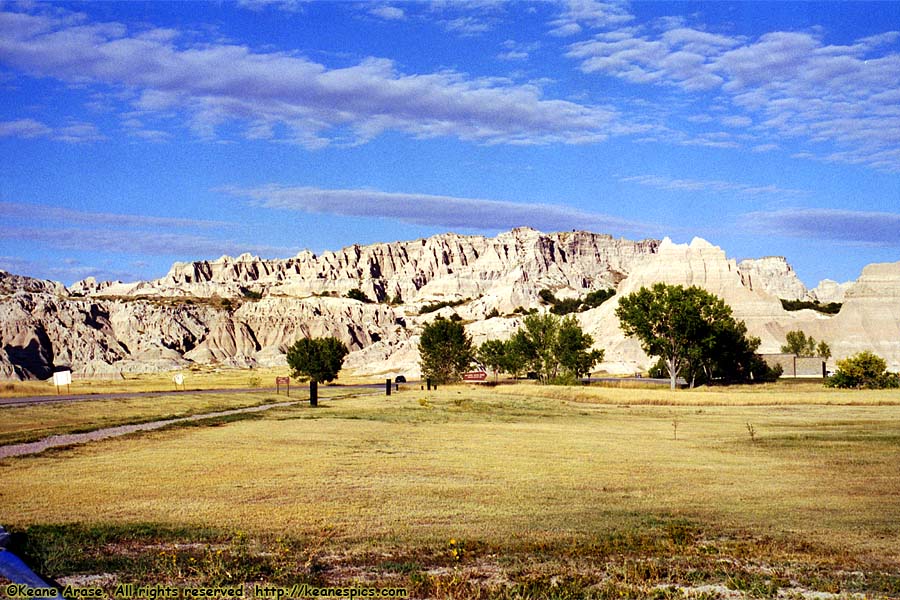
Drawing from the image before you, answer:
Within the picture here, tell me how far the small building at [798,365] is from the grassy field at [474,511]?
75.7 meters

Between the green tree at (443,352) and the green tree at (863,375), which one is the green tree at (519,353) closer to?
the green tree at (443,352)

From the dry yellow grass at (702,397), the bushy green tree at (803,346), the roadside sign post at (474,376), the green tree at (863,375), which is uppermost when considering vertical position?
the bushy green tree at (803,346)

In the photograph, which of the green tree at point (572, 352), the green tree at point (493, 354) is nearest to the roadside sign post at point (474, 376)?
the green tree at point (493, 354)

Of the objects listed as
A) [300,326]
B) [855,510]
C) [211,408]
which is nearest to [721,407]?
[211,408]

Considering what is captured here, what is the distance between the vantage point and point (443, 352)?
8650cm

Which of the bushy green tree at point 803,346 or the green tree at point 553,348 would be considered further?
the bushy green tree at point 803,346

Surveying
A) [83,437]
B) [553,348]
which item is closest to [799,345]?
[553,348]

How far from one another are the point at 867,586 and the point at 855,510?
6541 mm

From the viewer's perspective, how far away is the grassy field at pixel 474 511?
11.2m

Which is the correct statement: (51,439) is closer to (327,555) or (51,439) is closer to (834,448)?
(327,555)

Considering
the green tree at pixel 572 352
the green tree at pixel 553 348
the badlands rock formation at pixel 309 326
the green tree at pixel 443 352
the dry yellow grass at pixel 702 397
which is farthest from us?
the badlands rock formation at pixel 309 326

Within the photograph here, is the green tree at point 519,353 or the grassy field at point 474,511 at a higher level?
the green tree at point 519,353

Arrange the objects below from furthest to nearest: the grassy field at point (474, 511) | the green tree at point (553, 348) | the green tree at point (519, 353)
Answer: the green tree at point (519, 353)
the green tree at point (553, 348)
the grassy field at point (474, 511)

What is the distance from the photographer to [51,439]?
28.9 metres
